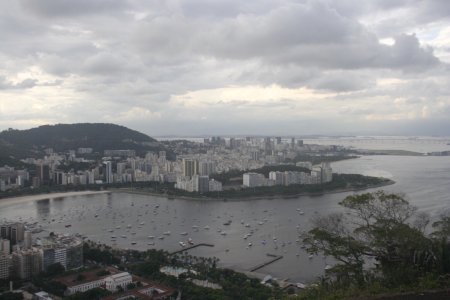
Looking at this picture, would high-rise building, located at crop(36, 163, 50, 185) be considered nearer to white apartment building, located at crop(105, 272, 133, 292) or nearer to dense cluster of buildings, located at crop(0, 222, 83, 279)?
dense cluster of buildings, located at crop(0, 222, 83, 279)

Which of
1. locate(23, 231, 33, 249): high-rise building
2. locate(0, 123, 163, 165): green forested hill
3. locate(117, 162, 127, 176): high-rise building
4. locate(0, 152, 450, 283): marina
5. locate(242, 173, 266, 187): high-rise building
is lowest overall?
locate(0, 152, 450, 283): marina

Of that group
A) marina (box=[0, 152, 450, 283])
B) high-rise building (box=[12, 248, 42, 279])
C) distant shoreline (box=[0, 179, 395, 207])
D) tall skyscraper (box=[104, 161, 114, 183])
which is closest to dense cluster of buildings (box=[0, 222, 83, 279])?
high-rise building (box=[12, 248, 42, 279])

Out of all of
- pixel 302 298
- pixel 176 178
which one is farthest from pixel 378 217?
pixel 176 178

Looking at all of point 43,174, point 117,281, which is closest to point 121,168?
point 43,174

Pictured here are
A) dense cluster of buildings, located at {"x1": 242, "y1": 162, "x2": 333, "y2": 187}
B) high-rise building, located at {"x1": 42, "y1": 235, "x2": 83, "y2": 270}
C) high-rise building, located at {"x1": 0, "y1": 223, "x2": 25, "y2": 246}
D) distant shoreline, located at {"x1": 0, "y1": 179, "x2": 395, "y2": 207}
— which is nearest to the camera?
high-rise building, located at {"x1": 42, "y1": 235, "x2": 83, "y2": 270}

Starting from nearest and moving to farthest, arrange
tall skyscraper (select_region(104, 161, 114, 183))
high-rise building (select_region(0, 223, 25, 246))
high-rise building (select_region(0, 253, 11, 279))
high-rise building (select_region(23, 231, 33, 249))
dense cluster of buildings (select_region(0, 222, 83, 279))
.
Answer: high-rise building (select_region(0, 253, 11, 279)) < dense cluster of buildings (select_region(0, 222, 83, 279)) < high-rise building (select_region(23, 231, 33, 249)) < high-rise building (select_region(0, 223, 25, 246)) < tall skyscraper (select_region(104, 161, 114, 183))

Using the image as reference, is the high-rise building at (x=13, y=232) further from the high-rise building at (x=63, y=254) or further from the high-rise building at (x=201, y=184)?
the high-rise building at (x=201, y=184)

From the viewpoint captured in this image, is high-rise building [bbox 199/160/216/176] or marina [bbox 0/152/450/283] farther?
high-rise building [bbox 199/160/216/176]
